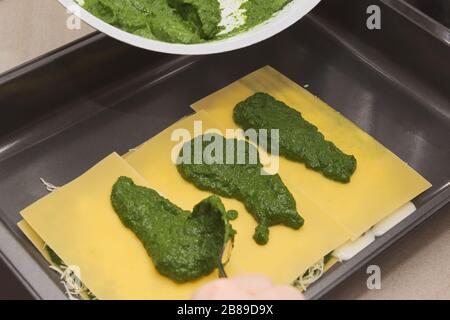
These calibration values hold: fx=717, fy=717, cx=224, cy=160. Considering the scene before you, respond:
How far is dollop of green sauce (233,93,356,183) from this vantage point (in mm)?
1710

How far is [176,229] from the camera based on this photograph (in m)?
1.54

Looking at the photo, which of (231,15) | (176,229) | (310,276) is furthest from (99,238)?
(231,15)

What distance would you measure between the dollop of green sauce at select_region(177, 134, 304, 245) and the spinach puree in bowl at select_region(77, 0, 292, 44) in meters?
0.27

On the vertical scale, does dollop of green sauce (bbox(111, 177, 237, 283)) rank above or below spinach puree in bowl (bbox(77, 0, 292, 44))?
below

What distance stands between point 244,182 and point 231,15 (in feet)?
1.57

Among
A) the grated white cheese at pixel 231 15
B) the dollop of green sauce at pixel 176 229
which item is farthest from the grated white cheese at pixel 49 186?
the grated white cheese at pixel 231 15

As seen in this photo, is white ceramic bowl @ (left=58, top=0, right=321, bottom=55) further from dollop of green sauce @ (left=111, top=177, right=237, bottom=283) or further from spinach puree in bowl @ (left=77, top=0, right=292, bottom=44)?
dollop of green sauce @ (left=111, top=177, right=237, bottom=283)

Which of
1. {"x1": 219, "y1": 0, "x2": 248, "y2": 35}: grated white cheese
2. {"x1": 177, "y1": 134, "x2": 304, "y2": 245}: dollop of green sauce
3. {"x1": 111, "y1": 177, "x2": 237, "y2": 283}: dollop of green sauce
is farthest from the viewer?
{"x1": 219, "y1": 0, "x2": 248, "y2": 35}: grated white cheese

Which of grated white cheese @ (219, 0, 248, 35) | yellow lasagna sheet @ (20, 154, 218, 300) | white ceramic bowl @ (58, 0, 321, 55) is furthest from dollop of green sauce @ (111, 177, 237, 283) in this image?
grated white cheese @ (219, 0, 248, 35)

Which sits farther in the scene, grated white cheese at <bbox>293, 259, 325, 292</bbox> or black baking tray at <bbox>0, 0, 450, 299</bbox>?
black baking tray at <bbox>0, 0, 450, 299</bbox>

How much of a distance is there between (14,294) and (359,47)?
116cm

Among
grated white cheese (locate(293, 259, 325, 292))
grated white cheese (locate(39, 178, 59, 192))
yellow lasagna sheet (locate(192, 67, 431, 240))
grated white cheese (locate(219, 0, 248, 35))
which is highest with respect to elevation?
grated white cheese (locate(219, 0, 248, 35))

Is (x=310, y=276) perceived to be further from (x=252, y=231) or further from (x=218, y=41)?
(x=218, y=41)

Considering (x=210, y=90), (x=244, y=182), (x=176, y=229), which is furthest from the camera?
(x=210, y=90)
